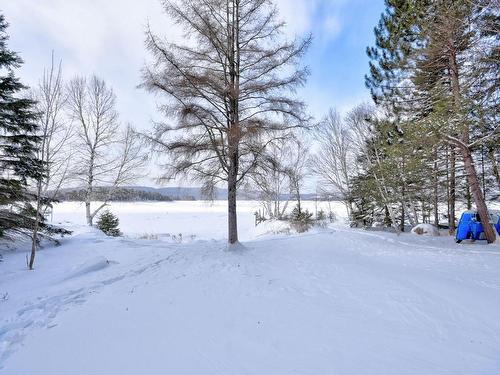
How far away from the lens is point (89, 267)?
634 centimetres

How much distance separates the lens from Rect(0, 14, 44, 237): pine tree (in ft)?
25.2

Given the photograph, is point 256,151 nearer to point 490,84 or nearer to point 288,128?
point 288,128

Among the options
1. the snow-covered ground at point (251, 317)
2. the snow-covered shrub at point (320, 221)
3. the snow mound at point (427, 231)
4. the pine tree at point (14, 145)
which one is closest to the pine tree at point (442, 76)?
the snow mound at point (427, 231)

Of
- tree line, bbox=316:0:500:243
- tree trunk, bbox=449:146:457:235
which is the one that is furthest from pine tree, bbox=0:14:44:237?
tree trunk, bbox=449:146:457:235

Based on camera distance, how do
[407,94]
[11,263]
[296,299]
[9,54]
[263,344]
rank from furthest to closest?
[407,94] → [9,54] → [11,263] → [296,299] → [263,344]

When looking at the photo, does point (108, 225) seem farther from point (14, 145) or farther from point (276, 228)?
point (276, 228)

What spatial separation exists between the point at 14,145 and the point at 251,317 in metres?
8.66

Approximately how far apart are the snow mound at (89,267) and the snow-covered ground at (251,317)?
0.04 meters

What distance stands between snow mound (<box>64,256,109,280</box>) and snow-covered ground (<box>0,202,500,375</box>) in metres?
0.04

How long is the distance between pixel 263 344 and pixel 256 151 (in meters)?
6.14

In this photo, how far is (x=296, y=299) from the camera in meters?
4.38

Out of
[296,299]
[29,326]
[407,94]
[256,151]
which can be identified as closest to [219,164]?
[256,151]

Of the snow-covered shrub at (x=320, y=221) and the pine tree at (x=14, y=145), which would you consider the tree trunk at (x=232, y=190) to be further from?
the snow-covered shrub at (x=320, y=221)

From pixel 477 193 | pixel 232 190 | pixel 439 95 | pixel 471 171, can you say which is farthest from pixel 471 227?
pixel 232 190
